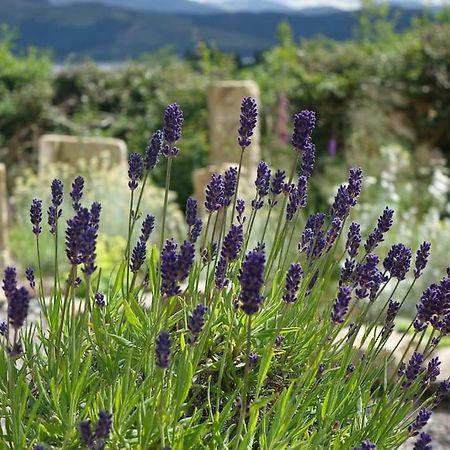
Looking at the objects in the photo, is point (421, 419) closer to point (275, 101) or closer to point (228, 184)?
point (228, 184)

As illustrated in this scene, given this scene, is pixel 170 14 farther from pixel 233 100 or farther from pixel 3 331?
pixel 3 331

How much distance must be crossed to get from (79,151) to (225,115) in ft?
5.30

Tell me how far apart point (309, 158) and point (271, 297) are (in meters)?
0.37

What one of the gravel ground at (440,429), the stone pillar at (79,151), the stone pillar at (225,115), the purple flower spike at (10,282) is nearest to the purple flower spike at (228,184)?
the purple flower spike at (10,282)

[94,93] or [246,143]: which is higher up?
[246,143]

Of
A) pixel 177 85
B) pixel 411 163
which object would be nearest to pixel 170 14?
pixel 177 85

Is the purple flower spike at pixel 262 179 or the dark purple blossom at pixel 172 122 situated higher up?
the dark purple blossom at pixel 172 122

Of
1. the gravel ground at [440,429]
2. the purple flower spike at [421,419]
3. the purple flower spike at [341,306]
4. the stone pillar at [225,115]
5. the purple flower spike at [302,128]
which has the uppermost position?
the purple flower spike at [302,128]

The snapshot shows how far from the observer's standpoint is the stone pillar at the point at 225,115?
8953mm

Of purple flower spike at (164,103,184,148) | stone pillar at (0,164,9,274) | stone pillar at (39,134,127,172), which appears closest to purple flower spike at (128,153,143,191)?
purple flower spike at (164,103,184,148)

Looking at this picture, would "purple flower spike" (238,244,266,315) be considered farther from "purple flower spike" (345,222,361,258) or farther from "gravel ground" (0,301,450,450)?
"gravel ground" (0,301,450,450)

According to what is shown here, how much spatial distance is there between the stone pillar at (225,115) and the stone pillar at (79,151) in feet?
3.28

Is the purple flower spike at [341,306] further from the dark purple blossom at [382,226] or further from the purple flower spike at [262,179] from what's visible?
the purple flower spike at [262,179]

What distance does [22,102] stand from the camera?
11391mm
